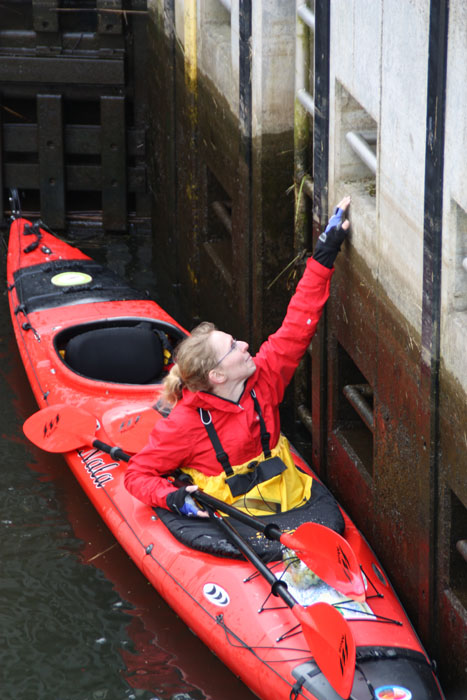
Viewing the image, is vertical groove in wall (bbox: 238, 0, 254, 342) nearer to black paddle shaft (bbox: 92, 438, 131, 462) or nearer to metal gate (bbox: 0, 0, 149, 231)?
black paddle shaft (bbox: 92, 438, 131, 462)

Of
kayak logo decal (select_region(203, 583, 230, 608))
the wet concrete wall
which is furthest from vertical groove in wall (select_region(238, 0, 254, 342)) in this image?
kayak logo decal (select_region(203, 583, 230, 608))

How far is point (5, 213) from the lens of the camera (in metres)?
9.30

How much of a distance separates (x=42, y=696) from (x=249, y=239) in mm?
2767

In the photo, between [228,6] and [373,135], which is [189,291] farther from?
[373,135]

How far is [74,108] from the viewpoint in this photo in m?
9.18

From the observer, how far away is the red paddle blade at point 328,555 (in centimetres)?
416

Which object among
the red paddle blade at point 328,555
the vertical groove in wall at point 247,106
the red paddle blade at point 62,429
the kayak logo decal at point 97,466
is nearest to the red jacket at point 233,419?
the red paddle blade at point 328,555

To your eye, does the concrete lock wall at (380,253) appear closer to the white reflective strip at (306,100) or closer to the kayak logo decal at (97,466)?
the white reflective strip at (306,100)

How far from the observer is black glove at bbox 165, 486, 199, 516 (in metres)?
4.59

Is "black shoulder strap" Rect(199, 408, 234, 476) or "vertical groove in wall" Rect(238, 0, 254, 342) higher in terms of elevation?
"vertical groove in wall" Rect(238, 0, 254, 342)

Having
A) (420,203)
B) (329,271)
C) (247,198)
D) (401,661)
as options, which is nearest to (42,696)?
(401,661)

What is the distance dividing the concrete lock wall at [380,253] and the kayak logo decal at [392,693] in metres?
0.29

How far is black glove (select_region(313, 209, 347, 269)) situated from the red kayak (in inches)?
42.8

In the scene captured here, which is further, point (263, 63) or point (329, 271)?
point (263, 63)
